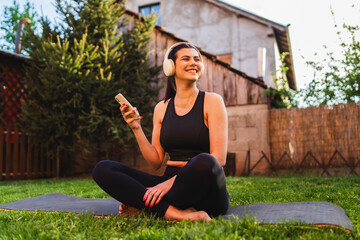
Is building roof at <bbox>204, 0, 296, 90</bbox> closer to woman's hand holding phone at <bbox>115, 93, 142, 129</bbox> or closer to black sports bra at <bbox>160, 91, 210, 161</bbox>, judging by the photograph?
black sports bra at <bbox>160, 91, 210, 161</bbox>

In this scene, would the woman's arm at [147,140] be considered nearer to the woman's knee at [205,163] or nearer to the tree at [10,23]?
the woman's knee at [205,163]

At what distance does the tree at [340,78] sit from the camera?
779cm

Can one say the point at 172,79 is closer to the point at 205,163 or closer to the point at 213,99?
the point at 213,99

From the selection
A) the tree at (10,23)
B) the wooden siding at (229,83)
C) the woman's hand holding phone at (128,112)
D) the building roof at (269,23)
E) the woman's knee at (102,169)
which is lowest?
the woman's knee at (102,169)

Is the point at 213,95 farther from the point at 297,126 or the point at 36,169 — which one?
the point at 36,169

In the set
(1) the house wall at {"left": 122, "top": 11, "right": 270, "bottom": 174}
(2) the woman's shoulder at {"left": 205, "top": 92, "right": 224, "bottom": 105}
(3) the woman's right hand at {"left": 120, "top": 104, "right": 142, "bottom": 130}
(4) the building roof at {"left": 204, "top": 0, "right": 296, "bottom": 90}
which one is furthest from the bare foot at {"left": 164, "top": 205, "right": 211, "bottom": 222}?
(4) the building roof at {"left": 204, "top": 0, "right": 296, "bottom": 90}

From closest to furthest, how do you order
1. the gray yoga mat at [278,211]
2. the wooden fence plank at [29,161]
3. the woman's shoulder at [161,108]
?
the gray yoga mat at [278,211]
the woman's shoulder at [161,108]
the wooden fence plank at [29,161]

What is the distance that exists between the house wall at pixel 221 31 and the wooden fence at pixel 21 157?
7089 mm

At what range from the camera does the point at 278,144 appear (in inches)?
304

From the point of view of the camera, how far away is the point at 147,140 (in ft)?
8.21

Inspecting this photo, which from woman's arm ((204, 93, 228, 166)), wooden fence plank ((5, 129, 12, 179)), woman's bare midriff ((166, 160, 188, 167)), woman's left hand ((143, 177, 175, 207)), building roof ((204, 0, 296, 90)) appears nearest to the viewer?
woman's left hand ((143, 177, 175, 207))

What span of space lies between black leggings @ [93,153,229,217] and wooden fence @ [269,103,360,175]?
5745 millimetres

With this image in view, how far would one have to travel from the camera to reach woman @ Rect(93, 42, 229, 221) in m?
2.02

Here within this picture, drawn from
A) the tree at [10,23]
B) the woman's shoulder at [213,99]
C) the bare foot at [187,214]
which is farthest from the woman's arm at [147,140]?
the tree at [10,23]
